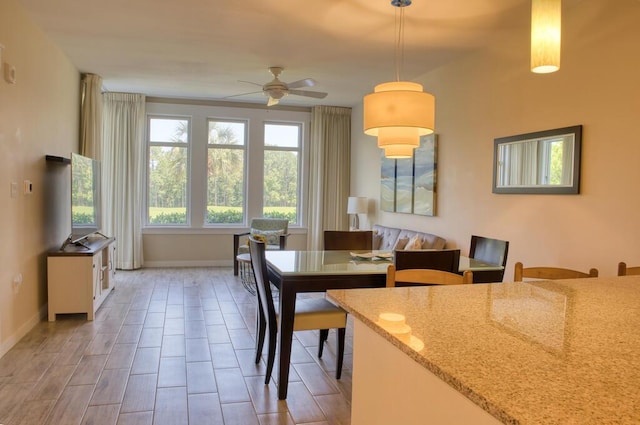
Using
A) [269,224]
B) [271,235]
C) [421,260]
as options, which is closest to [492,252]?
[421,260]

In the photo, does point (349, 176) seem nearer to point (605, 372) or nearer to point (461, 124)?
point (461, 124)

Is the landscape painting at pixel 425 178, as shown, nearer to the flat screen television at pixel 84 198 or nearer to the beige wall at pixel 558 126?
the beige wall at pixel 558 126

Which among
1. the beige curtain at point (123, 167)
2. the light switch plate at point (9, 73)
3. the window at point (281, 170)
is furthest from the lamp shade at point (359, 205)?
the light switch plate at point (9, 73)

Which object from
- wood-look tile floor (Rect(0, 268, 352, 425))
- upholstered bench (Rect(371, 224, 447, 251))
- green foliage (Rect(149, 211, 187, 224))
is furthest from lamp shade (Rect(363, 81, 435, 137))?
green foliage (Rect(149, 211, 187, 224))

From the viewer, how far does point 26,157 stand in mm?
3812

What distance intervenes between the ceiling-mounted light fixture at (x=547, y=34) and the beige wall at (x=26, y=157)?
3454 millimetres

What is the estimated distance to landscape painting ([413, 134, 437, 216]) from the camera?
16.8 ft

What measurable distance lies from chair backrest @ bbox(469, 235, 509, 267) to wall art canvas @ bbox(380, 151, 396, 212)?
2.66 meters

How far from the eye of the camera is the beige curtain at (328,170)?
7.61 metres

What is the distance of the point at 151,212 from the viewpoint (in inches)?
286

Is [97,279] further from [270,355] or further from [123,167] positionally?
[123,167]

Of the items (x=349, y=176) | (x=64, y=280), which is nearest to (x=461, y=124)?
(x=349, y=176)

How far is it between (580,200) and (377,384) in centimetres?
253

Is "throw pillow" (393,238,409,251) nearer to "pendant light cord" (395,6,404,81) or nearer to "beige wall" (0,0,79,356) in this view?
"pendant light cord" (395,6,404,81)
